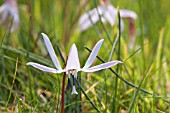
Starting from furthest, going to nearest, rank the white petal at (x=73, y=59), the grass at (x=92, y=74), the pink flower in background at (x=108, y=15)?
the pink flower in background at (x=108, y=15)
the grass at (x=92, y=74)
the white petal at (x=73, y=59)

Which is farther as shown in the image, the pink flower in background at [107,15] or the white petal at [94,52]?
the pink flower in background at [107,15]

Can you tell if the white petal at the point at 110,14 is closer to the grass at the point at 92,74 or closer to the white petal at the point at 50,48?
the grass at the point at 92,74

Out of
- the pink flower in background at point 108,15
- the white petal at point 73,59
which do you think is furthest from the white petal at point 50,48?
the pink flower in background at point 108,15

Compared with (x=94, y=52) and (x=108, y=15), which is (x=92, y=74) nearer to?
(x=108, y=15)

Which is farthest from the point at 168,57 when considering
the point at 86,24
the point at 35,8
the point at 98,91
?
the point at 35,8

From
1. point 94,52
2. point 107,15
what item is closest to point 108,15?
point 107,15

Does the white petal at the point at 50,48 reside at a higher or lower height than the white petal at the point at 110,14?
lower

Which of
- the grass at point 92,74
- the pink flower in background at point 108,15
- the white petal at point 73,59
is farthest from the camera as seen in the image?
the pink flower in background at point 108,15

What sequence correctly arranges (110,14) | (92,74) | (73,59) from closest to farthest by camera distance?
(73,59)
(92,74)
(110,14)

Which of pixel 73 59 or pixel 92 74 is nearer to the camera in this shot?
pixel 73 59
